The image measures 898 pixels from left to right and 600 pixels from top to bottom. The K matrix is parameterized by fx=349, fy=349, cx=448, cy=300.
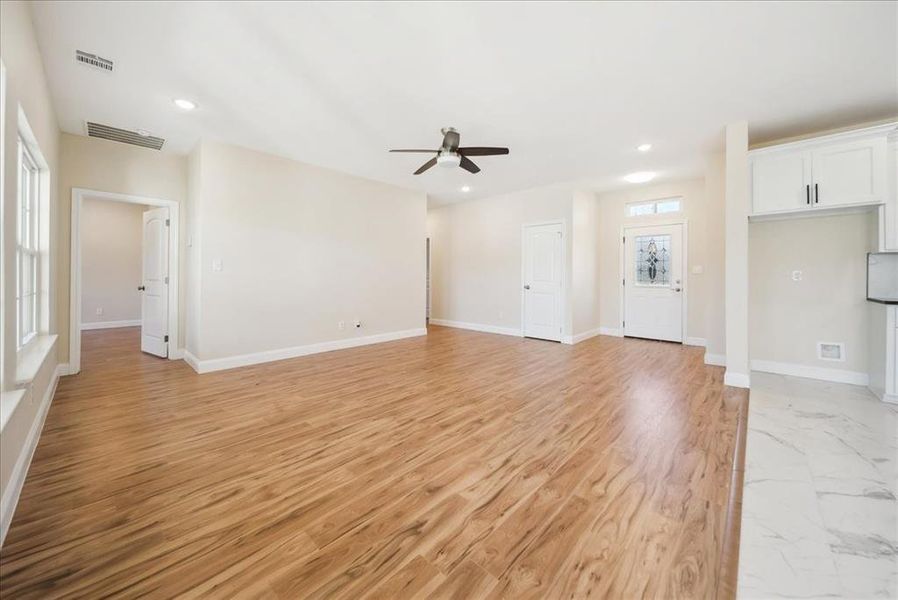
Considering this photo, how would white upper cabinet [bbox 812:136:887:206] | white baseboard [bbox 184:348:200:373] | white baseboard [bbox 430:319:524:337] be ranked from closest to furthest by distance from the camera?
white upper cabinet [bbox 812:136:887:206], white baseboard [bbox 184:348:200:373], white baseboard [bbox 430:319:524:337]

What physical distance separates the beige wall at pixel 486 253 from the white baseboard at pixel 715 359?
1980mm

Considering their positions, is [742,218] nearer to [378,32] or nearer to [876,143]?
[876,143]

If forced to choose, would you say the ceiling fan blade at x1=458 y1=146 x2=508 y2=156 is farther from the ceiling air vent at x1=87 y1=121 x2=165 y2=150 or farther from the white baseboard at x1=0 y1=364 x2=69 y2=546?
the white baseboard at x1=0 y1=364 x2=69 y2=546

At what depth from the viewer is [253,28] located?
2.26m

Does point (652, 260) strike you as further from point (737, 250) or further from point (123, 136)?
A: point (123, 136)

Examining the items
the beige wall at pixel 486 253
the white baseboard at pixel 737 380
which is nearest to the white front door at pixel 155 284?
the beige wall at pixel 486 253

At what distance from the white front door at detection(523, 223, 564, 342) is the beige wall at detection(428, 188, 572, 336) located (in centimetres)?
16

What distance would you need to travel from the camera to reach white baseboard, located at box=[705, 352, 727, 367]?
4496 mm

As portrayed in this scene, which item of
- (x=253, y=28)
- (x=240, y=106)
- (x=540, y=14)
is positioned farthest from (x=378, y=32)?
(x=240, y=106)

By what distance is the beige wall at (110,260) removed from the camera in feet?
23.4

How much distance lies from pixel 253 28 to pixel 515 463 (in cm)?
323

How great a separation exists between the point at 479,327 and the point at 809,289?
4.97m

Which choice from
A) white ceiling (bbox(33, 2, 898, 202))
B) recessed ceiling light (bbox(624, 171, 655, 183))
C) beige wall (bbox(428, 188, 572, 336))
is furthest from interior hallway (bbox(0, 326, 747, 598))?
beige wall (bbox(428, 188, 572, 336))

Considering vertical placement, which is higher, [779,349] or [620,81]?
[620,81]
